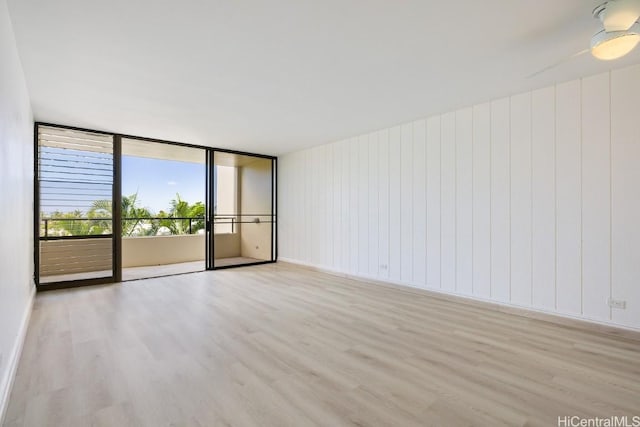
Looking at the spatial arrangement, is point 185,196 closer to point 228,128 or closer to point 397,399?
point 228,128

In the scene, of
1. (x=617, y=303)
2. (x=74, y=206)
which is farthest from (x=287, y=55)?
(x=74, y=206)

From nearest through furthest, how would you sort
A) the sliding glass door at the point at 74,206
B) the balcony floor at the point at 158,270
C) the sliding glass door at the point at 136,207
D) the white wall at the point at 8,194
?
1. the white wall at the point at 8,194
2. the sliding glass door at the point at 74,206
3. the sliding glass door at the point at 136,207
4. the balcony floor at the point at 158,270

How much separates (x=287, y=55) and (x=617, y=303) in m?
3.81

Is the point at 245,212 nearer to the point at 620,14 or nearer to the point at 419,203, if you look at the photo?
the point at 419,203

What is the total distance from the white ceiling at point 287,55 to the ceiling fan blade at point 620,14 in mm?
118

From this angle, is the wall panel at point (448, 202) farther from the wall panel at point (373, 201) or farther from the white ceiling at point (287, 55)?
the wall panel at point (373, 201)

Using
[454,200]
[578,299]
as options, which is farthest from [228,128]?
[578,299]

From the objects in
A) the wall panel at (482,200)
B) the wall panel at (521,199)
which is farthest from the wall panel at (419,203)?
the wall panel at (521,199)

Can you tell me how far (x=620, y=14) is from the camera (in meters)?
1.85

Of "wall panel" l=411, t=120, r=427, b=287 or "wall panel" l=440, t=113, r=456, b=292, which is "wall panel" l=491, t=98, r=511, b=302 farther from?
"wall panel" l=411, t=120, r=427, b=287

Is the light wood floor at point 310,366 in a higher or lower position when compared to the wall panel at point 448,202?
lower

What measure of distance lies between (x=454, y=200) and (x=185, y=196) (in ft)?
25.0

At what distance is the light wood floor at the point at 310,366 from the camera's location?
177cm

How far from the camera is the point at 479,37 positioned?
7.75ft
